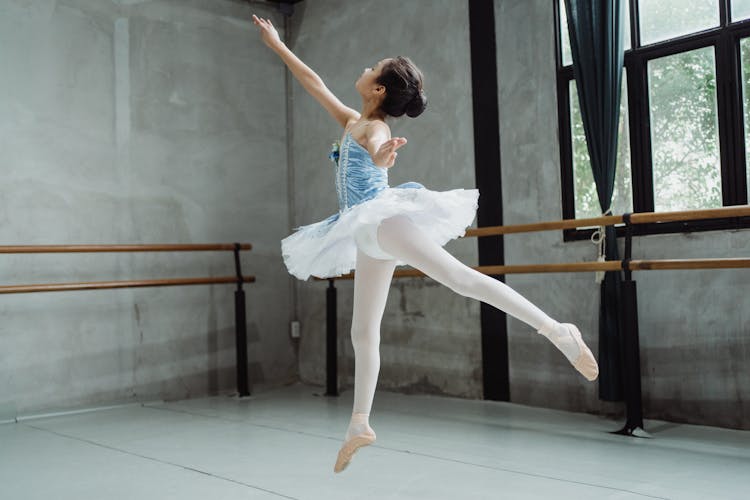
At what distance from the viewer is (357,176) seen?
273 cm

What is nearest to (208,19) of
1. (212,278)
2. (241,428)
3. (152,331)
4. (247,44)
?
(247,44)

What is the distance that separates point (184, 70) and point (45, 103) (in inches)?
42.3

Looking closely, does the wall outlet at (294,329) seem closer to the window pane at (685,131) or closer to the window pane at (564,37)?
the window pane at (564,37)

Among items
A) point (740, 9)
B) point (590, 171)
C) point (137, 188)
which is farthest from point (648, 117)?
point (137, 188)

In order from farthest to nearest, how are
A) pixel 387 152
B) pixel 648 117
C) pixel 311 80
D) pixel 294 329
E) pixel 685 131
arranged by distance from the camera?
pixel 294 329
pixel 648 117
pixel 685 131
pixel 311 80
pixel 387 152

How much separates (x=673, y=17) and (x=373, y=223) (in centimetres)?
261

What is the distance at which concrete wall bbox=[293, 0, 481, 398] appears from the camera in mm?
5238

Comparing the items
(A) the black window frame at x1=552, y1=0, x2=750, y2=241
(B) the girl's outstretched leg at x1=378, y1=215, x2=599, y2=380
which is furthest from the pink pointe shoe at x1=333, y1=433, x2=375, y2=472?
(A) the black window frame at x1=552, y1=0, x2=750, y2=241

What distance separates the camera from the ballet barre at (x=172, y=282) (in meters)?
4.70

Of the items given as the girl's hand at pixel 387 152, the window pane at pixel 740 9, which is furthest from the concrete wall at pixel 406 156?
the girl's hand at pixel 387 152

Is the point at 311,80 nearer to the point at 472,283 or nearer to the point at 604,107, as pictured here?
the point at 472,283

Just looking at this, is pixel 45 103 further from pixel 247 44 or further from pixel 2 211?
pixel 247 44

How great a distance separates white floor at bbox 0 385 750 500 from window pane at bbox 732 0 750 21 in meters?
2.03

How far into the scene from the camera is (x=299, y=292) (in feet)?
21.0
